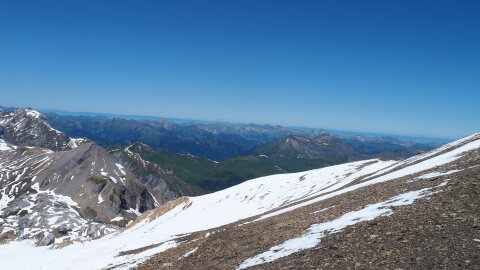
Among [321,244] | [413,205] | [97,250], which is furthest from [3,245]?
[413,205]

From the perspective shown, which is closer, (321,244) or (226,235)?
(321,244)

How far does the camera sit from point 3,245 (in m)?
58.8

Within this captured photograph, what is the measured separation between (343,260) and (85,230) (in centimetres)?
18390

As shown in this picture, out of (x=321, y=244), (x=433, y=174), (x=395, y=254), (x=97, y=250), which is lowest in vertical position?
(x=97, y=250)

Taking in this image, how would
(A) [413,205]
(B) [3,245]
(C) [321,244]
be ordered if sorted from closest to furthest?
1. (C) [321,244]
2. (A) [413,205]
3. (B) [3,245]

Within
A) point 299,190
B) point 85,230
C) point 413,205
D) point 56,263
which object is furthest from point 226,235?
point 85,230

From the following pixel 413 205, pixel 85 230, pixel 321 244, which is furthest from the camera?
Answer: pixel 85 230

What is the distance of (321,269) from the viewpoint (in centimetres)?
1355

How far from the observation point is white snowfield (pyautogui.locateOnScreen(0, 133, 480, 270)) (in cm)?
2033

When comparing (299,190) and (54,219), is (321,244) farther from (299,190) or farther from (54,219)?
(54,219)

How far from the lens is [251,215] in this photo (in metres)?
61.6

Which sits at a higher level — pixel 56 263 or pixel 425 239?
pixel 425 239

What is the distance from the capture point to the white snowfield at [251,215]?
2033cm

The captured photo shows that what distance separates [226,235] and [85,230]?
16857 cm
